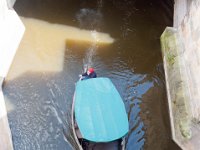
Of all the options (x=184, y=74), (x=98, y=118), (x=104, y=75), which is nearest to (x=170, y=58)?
(x=184, y=74)

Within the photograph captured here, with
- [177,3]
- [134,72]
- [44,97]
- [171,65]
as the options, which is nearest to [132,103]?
[134,72]

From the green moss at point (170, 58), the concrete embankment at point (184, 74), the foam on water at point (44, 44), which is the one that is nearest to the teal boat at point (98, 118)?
the concrete embankment at point (184, 74)

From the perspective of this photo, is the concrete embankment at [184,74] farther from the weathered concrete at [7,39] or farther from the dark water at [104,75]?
the weathered concrete at [7,39]

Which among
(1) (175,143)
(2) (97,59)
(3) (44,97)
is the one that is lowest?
(1) (175,143)

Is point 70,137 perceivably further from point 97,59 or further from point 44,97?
point 97,59

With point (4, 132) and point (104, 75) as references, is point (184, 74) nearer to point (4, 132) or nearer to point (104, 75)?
point (104, 75)

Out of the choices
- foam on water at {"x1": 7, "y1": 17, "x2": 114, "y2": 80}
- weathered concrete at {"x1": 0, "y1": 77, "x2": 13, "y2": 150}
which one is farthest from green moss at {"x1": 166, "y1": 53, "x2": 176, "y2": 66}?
weathered concrete at {"x1": 0, "y1": 77, "x2": 13, "y2": 150}
